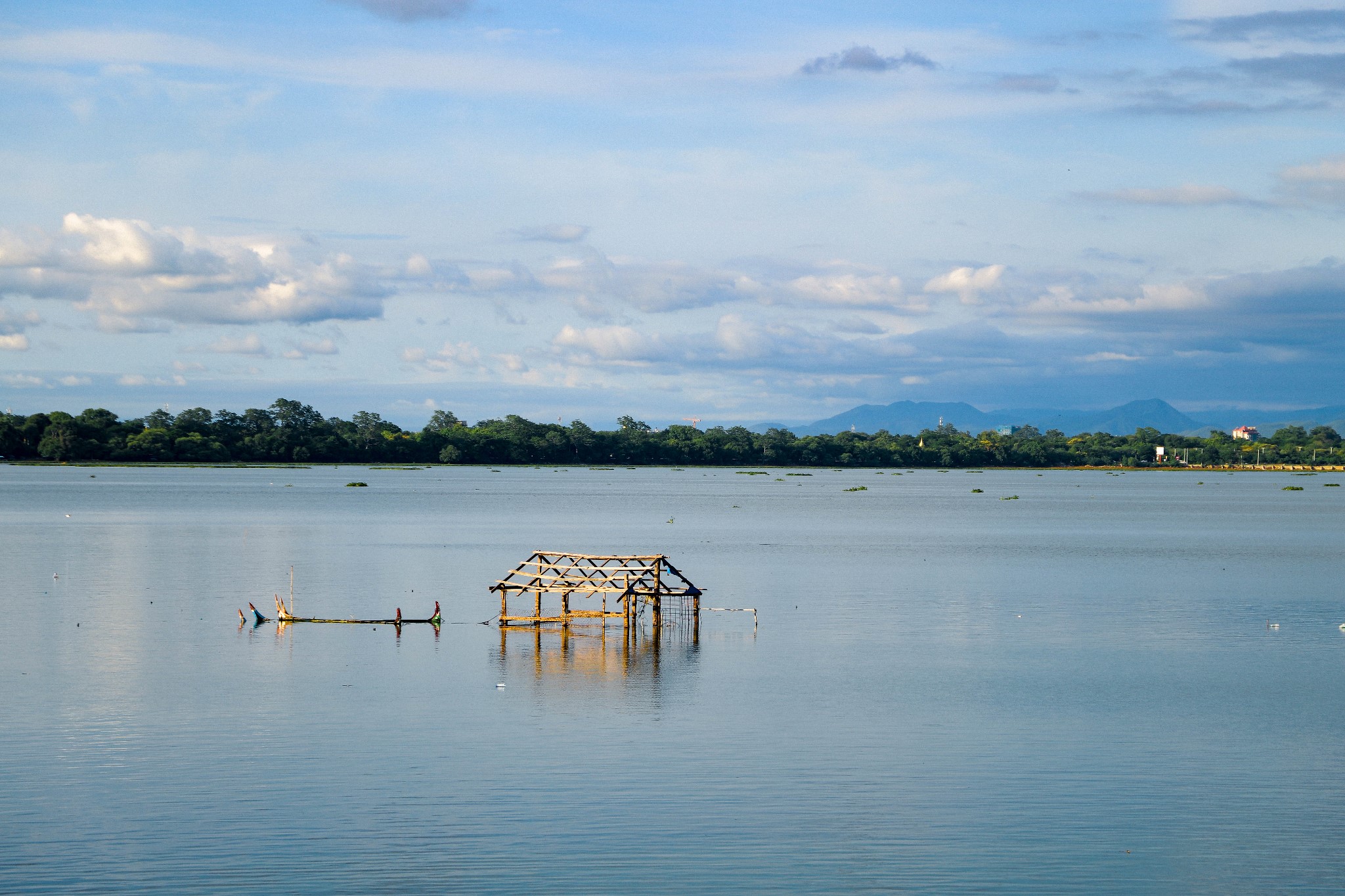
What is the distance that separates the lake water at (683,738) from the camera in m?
20.2

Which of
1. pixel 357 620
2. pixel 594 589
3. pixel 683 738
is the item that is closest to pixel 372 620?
pixel 357 620

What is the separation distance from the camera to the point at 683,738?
28531mm

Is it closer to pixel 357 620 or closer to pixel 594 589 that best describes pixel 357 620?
pixel 357 620

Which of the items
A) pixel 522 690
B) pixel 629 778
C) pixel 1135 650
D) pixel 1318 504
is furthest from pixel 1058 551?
pixel 1318 504

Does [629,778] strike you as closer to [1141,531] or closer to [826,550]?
[826,550]

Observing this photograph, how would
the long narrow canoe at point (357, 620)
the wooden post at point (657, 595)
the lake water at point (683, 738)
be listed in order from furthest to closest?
1. the wooden post at point (657, 595)
2. the long narrow canoe at point (357, 620)
3. the lake water at point (683, 738)

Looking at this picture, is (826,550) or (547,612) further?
(826,550)

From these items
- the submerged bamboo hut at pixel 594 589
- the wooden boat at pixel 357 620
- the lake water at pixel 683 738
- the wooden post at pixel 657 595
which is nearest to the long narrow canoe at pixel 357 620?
the wooden boat at pixel 357 620

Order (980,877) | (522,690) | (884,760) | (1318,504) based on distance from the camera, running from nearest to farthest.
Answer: (980,877), (884,760), (522,690), (1318,504)

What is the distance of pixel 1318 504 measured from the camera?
171 m

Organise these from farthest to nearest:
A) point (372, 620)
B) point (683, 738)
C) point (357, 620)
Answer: point (372, 620) → point (357, 620) → point (683, 738)

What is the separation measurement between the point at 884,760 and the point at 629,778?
5.70 metres

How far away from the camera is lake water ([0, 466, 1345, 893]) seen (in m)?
20.2

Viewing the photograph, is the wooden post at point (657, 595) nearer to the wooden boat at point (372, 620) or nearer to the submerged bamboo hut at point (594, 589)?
the submerged bamboo hut at point (594, 589)
